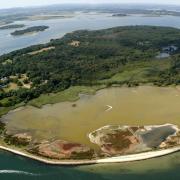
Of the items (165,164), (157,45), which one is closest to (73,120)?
(165,164)

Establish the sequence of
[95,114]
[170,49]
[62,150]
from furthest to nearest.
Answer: [170,49] < [95,114] < [62,150]

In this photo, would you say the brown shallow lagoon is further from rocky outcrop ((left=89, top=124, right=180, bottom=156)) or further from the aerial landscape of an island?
rocky outcrop ((left=89, top=124, right=180, bottom=156))

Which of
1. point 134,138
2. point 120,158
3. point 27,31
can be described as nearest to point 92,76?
point 134,138

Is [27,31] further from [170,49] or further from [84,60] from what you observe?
[170,49]

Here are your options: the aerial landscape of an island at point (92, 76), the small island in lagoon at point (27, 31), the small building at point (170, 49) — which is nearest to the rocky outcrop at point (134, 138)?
the aerial landscape of an island at point (92, 76)

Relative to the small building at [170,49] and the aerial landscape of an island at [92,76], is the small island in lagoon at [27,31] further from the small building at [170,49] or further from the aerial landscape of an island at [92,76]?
the small building at [170,49]

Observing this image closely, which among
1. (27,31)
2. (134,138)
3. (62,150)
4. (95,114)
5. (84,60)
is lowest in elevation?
(27,31)

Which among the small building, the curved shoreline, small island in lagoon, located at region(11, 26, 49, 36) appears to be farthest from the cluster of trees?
small island in lagoon, located at region(11, 26, 49, 36)
